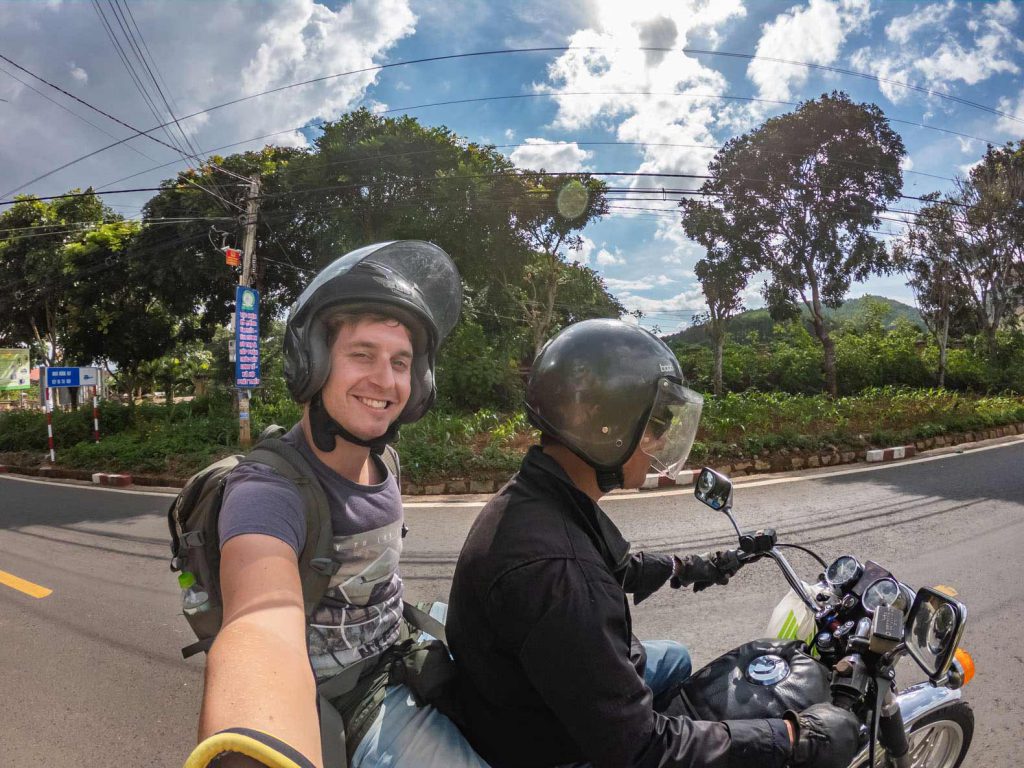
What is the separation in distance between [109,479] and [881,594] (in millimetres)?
11133

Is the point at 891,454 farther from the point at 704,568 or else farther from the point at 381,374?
the point at 381,374

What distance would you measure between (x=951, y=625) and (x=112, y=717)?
332 centimetres

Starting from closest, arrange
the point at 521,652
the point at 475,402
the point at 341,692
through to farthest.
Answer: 1. the point at 521,652
2. the point at 341,692
3. the point at 475,402

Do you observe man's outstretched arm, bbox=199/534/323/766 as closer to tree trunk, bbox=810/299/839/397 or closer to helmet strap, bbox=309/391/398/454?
helmet strap, bbox=309/391/398/454

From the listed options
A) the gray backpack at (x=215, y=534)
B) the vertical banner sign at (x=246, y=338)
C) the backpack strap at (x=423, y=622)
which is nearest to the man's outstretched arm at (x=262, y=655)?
the gray backpack at (x=215, y=534)

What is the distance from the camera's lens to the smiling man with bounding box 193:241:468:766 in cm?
101

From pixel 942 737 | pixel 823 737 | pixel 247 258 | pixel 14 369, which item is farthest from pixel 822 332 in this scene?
pixel 14 369

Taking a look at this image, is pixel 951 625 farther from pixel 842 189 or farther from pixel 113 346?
pixel 113 346

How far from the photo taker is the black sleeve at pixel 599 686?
0.97 m

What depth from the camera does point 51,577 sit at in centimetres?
454

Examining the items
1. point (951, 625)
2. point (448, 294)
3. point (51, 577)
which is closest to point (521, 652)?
point (951, 625)

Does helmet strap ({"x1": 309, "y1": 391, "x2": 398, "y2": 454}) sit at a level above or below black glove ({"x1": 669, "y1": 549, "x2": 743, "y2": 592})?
above

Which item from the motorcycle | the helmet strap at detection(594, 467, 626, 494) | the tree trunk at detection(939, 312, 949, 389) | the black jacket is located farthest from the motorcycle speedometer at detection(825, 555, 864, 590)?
the tree trunk at detection(939, 312, 949, 389)

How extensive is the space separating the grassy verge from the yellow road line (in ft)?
12.7
